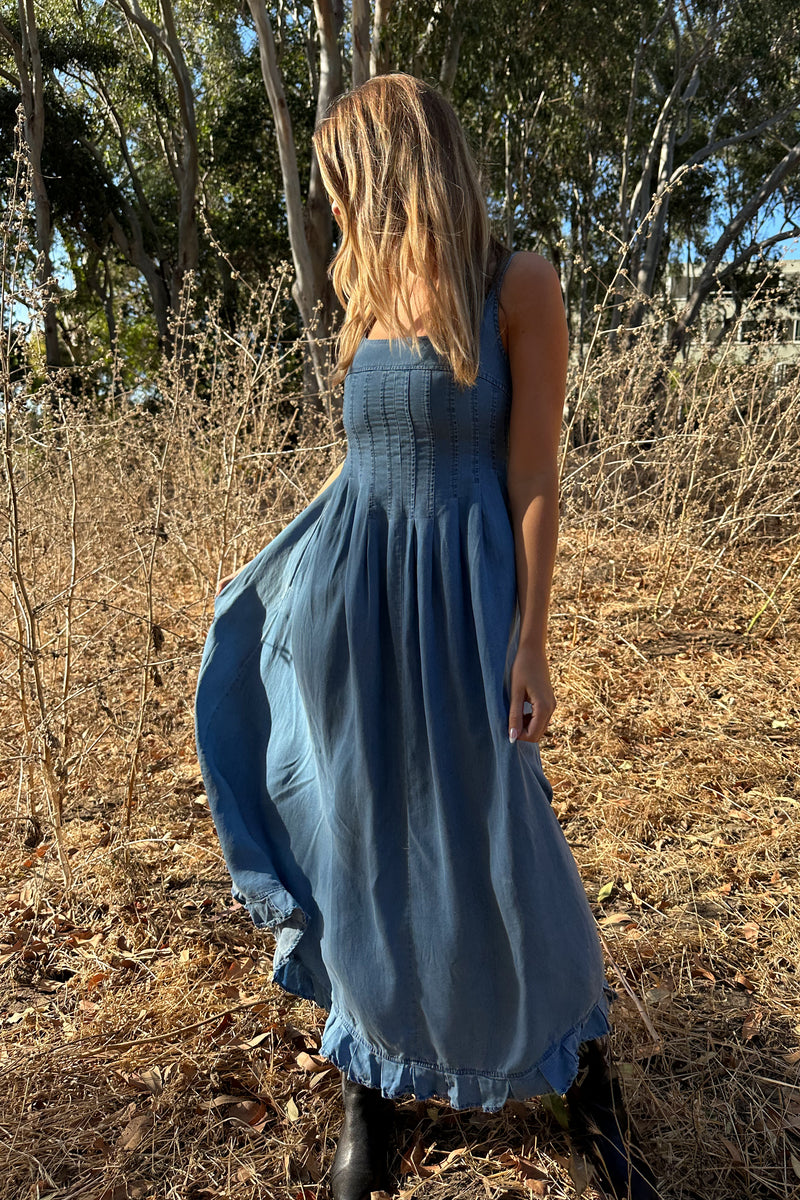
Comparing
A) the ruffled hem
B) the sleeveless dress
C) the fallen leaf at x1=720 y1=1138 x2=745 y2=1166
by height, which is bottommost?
the fallen leaf at x1=720 y1=1138 x2=745 y2=1166

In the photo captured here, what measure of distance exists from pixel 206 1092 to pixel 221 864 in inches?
30.9

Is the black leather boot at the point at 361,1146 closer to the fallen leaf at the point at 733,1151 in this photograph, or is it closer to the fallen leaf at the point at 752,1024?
the fallen leaf at the point at 733,1151

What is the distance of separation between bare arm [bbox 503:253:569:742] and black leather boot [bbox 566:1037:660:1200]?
62cm

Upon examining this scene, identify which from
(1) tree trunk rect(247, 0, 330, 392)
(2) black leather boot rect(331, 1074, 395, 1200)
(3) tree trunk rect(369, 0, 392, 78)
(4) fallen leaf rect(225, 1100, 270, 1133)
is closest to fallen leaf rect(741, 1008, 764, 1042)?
(2) black leather boot rect(331, 1074, 395, 1200)

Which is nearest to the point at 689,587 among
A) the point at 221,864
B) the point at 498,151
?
the point at 221,864

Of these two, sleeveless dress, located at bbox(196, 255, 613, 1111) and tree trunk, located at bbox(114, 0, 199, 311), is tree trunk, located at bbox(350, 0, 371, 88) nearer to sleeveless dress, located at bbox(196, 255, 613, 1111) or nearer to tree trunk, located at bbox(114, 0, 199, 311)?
tree trunk, located at bbox(114, 0, 199, 311)

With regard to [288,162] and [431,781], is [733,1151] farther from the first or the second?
[288,162]

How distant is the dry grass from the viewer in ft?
4.93

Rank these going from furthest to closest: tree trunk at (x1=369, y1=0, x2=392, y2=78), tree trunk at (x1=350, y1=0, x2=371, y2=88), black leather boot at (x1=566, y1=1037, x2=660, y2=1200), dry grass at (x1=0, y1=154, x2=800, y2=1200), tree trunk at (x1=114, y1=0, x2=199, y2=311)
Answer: tree trunk at (x1=114, y1=0, x2=199, y2=311)
tree trunk at (x1=369, y1=0, x2=392, y2=78)
tree trunk at (x1=350, y1=0, x2=371, y2=88)
dry grass at (x1=0, y1=154, x2=800, y2=1200)
black leather boot at (x1=566, y1=1037, x2=660, y2=1200)

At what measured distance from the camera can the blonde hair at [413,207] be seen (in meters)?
1.21

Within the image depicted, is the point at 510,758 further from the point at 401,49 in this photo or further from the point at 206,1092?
the point at 401,49

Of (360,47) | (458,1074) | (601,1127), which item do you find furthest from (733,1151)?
(360,47)

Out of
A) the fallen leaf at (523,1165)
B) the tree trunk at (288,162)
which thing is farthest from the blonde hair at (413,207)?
the tree trunk at (288,162)

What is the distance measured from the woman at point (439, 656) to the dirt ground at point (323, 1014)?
20cm
